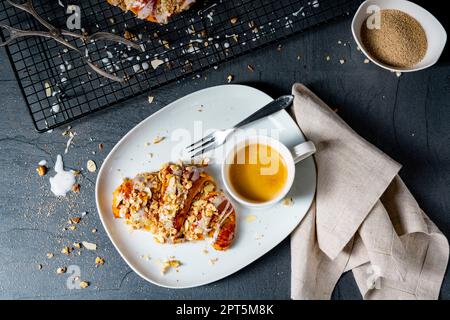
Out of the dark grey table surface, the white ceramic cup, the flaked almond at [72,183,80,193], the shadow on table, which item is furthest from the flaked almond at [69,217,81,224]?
the shadow on table

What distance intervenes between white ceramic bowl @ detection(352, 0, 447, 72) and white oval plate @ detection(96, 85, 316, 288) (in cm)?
48

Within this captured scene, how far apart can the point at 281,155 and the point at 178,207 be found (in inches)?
18.8

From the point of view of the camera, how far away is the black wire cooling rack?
7.39 ft

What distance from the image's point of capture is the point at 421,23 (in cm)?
219

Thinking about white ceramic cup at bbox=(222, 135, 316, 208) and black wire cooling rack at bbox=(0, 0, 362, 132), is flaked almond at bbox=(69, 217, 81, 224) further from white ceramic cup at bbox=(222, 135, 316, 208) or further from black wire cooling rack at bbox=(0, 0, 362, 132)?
white ceramic cup at bbox=(222, 135, 316, 208)

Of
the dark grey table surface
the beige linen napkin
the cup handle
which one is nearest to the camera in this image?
the cup handle

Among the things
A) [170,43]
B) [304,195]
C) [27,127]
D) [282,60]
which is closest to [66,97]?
[27,127]

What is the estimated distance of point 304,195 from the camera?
7.00 ft

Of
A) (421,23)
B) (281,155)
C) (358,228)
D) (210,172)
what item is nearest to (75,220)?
(210,172)

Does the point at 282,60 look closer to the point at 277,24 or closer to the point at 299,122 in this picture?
the point at 277,24

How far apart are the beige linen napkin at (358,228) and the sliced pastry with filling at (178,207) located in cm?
34

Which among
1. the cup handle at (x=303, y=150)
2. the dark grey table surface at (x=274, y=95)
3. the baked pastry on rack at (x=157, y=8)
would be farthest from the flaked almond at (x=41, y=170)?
the cup handle at (x=303, y=150)

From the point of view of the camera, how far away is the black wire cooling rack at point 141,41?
225 centimetres

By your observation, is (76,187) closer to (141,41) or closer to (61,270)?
(61,270)
